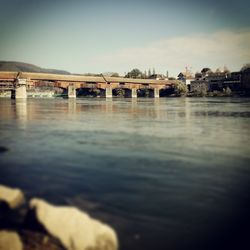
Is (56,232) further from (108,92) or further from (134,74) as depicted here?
(134,74)

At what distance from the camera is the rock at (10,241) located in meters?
6.68

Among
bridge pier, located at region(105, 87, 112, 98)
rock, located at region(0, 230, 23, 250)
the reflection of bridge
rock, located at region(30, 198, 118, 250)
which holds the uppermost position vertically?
the reflection of bridge

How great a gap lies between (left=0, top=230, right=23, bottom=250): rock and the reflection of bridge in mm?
95816

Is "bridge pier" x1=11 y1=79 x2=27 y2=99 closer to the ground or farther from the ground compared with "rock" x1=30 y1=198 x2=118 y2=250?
farther from the ground

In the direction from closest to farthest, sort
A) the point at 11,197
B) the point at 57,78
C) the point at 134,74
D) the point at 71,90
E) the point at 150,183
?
the point at 11,197 → the point at 150,183 → the point at 57,78 → the point at 71,90 → the point at 134,74

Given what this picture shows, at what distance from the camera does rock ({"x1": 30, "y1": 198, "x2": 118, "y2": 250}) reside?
6.58 metres

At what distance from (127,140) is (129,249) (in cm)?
1346

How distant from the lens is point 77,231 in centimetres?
669

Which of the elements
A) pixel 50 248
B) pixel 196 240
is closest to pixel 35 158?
pixel 50 248

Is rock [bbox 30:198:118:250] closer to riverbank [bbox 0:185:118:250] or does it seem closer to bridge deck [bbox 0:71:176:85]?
riverbank [bbox 0:185:118:250]

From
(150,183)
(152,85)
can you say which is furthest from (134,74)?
(150,183)

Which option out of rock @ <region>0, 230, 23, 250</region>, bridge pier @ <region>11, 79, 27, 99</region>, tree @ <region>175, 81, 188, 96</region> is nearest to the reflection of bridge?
bridge pier @ <region>11, 79, 27, 99</region>

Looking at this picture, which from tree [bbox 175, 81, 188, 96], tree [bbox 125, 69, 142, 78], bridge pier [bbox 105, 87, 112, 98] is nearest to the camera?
bridge pier [bbox 105, 87, 112, 98]

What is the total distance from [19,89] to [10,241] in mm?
101493
